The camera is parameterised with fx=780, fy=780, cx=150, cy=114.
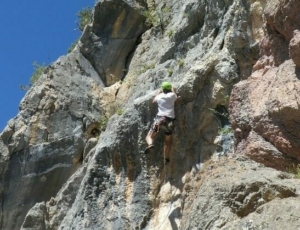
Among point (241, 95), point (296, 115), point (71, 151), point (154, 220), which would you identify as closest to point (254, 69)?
point (241, 95)

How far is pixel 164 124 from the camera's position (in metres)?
16.3

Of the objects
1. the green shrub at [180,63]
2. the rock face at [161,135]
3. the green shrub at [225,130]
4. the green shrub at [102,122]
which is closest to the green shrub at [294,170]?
the rock face at [161,135]

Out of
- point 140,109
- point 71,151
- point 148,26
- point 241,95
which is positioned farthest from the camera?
point 148,26

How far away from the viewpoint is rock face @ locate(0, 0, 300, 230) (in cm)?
1201

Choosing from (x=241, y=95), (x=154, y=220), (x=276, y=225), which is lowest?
(x=276, y=225)

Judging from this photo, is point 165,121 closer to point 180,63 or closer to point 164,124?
point 164,124

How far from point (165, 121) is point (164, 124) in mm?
73

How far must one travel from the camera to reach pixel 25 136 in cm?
2230

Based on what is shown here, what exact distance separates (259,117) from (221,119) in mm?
2567

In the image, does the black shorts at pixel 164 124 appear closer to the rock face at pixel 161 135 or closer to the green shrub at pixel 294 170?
the rock face at pixel 161 135

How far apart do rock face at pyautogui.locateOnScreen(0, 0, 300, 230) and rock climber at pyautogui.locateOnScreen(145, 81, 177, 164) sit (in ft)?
0.85

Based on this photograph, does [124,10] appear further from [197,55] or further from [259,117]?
[259,117]

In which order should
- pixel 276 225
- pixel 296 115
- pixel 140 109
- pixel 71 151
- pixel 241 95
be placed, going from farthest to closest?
1. pixel 71 151
2. pixel 140 109
3. pixel 241 95
4. pixel 296 115
5. pixel 276 225

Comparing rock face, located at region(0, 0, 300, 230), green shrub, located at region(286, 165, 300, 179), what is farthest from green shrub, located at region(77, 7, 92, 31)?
green shrub, located at region(286, 165, 300, 179)
